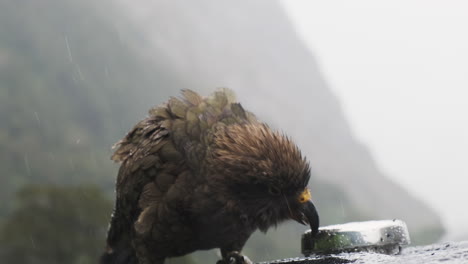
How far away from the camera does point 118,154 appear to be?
4254 millimetres

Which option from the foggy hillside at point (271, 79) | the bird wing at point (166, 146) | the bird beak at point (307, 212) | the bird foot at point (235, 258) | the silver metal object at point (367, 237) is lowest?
the silver metal object at point (367, 237)

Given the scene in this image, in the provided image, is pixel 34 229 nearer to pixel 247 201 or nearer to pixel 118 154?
pixel 118 154

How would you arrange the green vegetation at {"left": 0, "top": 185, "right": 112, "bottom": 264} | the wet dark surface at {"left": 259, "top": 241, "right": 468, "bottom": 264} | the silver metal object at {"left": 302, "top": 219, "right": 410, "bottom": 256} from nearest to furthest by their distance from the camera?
the wet dark surface at {"left": 259, "top": 241, "right": 468, "bottom": 264}
the silver metal object at {"left": 302, "top": 219, "right": 410, "bottom": 256}
the green vegetation at {"left": 0, "top": 185, "right": 112, "bottom": 264}

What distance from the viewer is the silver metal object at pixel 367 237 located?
9.05 feet

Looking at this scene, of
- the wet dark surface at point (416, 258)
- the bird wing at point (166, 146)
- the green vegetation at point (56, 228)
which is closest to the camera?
the wet dark surface at point (416, 258)

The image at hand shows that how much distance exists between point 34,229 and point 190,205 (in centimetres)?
1193

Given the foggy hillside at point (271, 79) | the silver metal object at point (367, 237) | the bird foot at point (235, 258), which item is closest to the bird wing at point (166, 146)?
the bird foot at point (235, 258)

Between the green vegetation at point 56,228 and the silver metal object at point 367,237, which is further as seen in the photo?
the green vegetation at point 56,228

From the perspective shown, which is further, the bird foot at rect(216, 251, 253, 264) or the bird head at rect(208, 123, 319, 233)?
the bird foot at rect(216, 251, 253, 264)

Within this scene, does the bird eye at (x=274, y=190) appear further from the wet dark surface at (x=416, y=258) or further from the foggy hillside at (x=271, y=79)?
the foggy hillside at (x=271, y=79)

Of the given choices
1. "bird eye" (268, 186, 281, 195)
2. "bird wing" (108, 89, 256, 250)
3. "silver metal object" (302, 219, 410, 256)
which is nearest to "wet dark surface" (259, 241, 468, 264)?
"silver metal object" (302, 219, 410, 256)

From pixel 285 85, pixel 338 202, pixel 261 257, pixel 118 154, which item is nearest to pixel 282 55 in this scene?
pixel 285 85

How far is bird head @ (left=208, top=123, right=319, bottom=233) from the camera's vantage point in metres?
3.38

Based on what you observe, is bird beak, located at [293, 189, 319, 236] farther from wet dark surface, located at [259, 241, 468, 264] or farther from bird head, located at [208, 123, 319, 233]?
wet dark surface, located at [259, 241, 468, 264]
